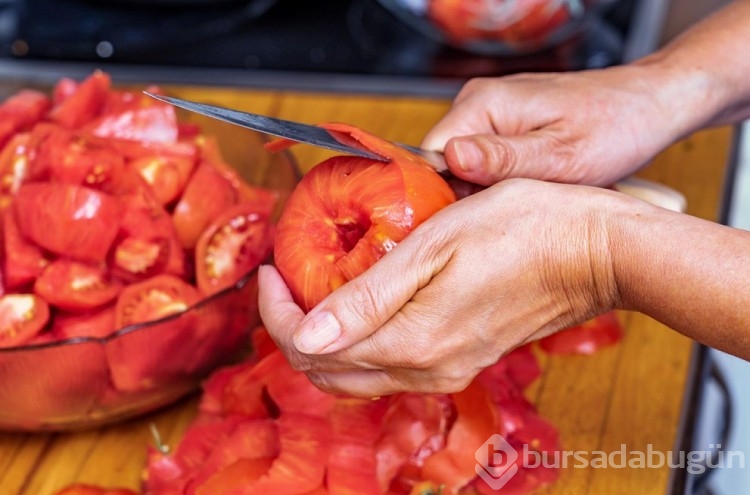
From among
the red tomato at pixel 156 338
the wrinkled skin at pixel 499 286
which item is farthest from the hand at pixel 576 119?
the red tomato at pixel 156 338

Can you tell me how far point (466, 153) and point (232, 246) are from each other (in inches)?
12.5

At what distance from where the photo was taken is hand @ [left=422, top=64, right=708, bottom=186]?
1.08 m

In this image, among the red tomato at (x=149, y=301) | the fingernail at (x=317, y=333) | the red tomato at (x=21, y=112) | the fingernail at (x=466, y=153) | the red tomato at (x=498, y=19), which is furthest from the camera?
the red tomato at (x=498, y=19)

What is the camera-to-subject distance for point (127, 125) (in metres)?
1.22

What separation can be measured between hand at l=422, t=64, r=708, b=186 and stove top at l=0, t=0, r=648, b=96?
542 millimetres

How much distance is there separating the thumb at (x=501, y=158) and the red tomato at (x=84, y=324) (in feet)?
1.34

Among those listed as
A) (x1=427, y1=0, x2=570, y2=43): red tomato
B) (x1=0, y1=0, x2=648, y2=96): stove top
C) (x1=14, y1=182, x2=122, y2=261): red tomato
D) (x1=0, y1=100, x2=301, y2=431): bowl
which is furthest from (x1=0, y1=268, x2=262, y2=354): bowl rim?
(x1=427, y1=0, x2=570, y2=43): red tomato

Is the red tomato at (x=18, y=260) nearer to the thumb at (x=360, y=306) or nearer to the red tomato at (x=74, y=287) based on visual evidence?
the red tomato at (x=74, y=287)

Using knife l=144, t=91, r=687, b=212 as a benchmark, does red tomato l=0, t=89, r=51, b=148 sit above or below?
below

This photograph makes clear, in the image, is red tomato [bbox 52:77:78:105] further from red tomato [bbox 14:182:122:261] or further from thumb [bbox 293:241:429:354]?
thumb [bbox 293:241:429:354]

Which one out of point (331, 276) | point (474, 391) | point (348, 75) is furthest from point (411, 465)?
point (348, 75)

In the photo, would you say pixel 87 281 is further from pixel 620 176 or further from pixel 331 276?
pixel 620 176

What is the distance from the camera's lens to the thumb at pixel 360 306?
0.83 m

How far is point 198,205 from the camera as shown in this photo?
1.17 m
